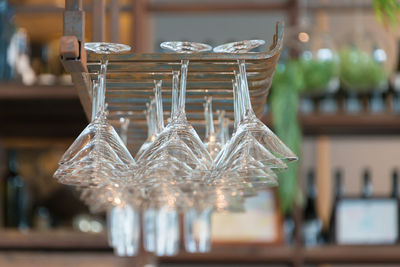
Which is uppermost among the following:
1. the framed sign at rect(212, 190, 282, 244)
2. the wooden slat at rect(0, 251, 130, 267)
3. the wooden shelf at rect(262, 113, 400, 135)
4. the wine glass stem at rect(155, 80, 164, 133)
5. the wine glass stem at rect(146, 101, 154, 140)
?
the wine glass stem at rect(155, 80, 164, 133)

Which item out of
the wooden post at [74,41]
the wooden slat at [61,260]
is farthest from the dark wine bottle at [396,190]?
the wooden post at [74,41]

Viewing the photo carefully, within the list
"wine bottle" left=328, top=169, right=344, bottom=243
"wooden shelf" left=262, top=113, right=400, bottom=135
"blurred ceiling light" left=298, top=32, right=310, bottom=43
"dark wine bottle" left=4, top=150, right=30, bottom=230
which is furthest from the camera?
"dark wine bottle" left=4, top=150, right=30, bottom=230

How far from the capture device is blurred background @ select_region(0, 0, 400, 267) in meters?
2.22

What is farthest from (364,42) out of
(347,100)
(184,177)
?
(184,177)

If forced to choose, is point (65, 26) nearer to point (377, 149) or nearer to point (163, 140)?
point (163, 140)

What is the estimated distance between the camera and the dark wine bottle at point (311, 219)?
2.42 m

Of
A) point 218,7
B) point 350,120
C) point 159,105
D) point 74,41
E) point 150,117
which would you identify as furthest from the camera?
point 218,7

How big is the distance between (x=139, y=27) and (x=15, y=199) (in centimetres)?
80

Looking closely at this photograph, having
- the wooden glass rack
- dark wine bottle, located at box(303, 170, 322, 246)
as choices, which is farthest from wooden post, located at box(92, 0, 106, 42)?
dark wine bottle, located at box(303, 170, 322, 246)

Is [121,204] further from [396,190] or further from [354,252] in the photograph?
[396,190]

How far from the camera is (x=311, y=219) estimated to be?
255cm

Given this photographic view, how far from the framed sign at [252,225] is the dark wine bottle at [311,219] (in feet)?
0.45

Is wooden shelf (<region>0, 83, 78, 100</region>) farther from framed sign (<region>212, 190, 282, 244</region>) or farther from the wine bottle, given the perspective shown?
the wine bottle

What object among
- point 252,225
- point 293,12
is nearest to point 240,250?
point 252,225
